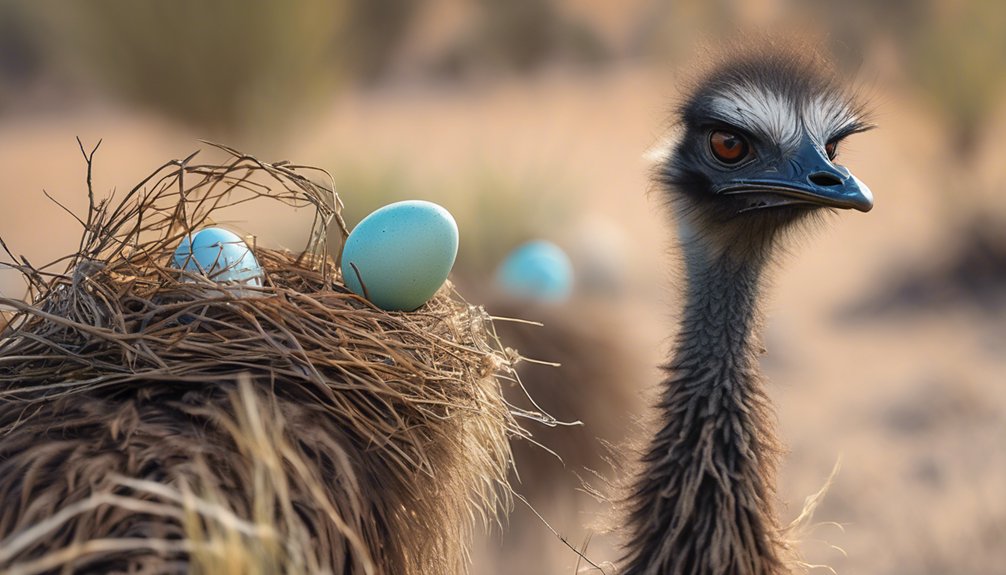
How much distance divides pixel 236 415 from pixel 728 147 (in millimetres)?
1156

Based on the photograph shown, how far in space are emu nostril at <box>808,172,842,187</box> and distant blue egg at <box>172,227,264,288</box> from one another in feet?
3.64

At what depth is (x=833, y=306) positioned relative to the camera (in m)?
9.03

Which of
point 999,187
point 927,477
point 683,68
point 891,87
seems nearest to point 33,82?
point 891,87

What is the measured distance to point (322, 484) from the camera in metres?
1.91

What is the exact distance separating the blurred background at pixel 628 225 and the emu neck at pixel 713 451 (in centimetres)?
19

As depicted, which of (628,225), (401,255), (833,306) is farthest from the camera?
(628,225)

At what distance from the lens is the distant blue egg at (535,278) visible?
4391 mm

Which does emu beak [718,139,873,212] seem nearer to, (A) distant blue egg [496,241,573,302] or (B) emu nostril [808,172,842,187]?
(B) emu nostril [808,172,842,187]

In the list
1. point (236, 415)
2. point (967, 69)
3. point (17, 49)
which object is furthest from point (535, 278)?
point (17, 49)

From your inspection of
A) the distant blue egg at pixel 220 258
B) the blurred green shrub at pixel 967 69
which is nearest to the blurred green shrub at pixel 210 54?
the blurred green shrub at pixel 967 69

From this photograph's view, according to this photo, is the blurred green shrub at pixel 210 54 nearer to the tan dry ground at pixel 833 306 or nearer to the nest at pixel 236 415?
the tan dry ground at pixel 833 306

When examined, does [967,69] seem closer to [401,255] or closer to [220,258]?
[401,255]

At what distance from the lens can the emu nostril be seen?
2240mm

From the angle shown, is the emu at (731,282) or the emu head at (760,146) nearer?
the emu at (731,282)
